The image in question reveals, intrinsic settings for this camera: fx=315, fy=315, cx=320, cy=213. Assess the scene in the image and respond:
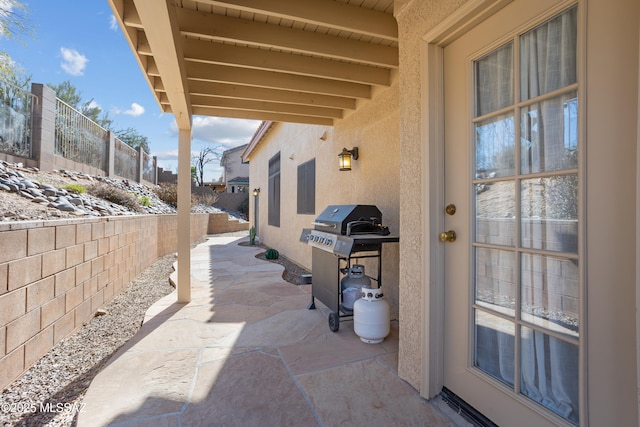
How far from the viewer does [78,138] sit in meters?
7.61

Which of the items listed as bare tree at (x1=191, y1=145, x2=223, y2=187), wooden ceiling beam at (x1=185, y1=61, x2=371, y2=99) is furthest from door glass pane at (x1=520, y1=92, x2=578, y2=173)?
bare tree at (x1=191, y1=145, x2=223, y2=187)

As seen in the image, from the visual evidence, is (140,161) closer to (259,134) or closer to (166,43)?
(259,134)

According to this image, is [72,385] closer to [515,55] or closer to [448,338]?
[448,338]

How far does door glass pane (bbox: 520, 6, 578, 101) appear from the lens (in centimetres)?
145

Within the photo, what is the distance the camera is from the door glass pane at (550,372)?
1423 millimetres

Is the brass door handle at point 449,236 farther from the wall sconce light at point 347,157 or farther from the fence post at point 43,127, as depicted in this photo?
the fence post at point 43,127

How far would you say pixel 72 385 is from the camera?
244 centimetres

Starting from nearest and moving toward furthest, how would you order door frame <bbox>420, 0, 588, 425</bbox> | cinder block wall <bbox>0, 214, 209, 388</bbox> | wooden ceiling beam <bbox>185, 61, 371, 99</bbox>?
door frame <bbox>420, 0, 588, 425</bbox> → cinder block wall <bbox>0, 214, 209, 388</bbox> → wooden ceiling beam <bbox>185, 61, 371, 99</bbox>

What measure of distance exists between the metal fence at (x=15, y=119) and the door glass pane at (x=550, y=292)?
767 centimetres

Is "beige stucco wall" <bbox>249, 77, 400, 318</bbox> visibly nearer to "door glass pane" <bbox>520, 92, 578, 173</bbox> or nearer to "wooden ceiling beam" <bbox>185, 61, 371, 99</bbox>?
"wooden ceiling beam" <bbox>185, 61, 371, 99</bbox>

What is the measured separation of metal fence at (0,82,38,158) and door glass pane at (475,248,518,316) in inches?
293

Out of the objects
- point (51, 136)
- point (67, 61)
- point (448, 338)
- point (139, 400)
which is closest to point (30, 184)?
point (51, 136)

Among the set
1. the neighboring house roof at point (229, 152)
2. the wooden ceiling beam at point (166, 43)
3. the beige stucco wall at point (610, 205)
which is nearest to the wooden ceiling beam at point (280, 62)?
the wooden ceiling beam at point (166, 43)

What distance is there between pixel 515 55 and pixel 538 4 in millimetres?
231
